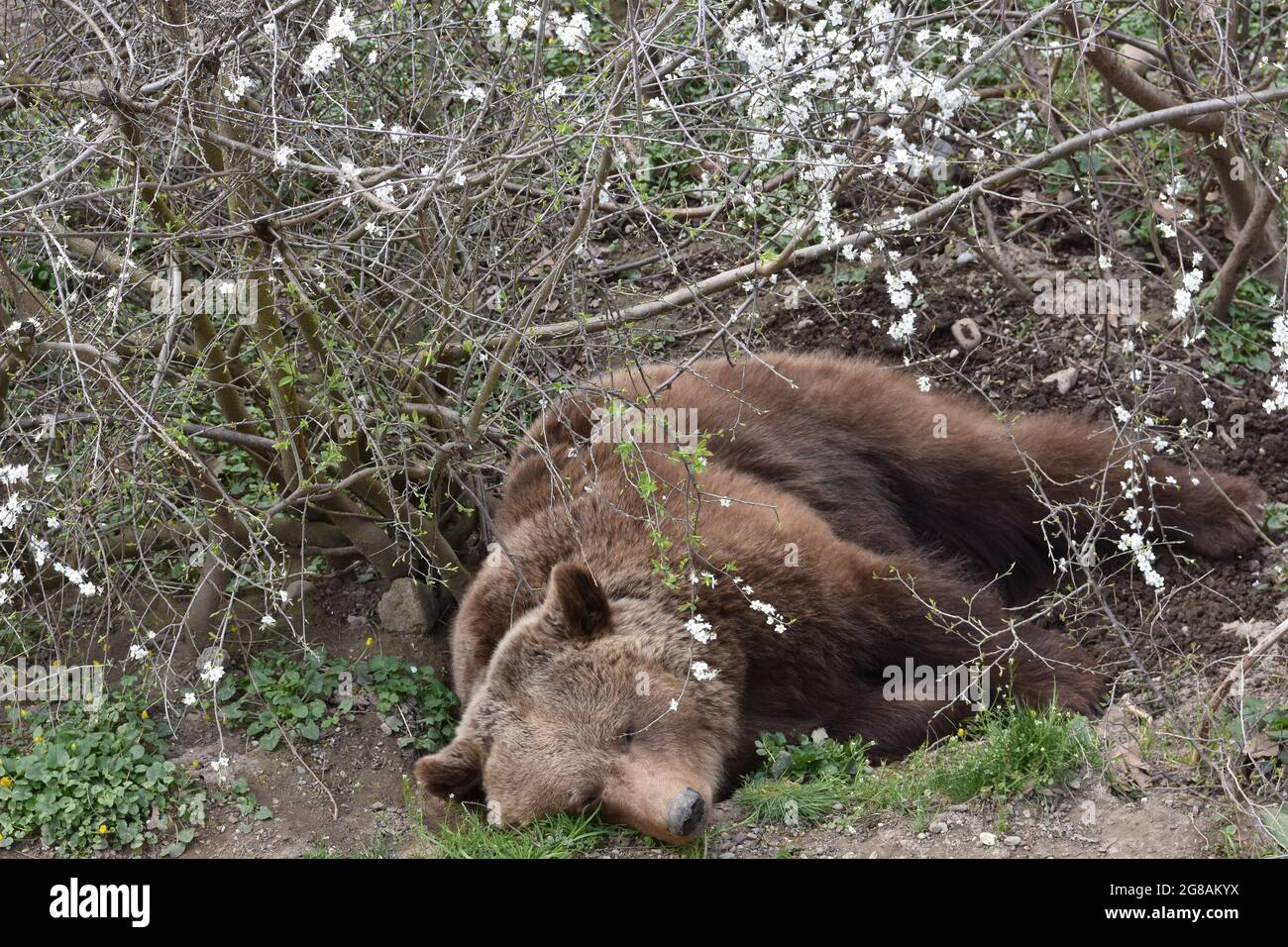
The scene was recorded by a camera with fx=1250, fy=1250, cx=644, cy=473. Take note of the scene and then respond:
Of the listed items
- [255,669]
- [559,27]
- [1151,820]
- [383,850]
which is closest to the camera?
[559,27]

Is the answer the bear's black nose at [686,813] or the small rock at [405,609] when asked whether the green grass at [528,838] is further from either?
the small rock at [405,609]

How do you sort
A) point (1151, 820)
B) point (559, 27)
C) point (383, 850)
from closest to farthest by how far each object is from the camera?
point (559, 27)
point (1151, 820)
point (383, 850)

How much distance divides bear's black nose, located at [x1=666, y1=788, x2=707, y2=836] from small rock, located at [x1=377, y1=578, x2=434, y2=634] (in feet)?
7.14

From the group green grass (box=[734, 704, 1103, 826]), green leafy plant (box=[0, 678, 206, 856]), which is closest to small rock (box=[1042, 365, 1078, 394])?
green grass (box=[734, 704, 1103, 826])

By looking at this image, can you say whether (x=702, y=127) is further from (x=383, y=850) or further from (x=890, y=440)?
(x=383, y=850)

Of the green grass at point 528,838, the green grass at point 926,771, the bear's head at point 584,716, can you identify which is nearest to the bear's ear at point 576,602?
the bear's head at point 584,716

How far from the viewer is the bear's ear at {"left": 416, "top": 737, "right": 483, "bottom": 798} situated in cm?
466

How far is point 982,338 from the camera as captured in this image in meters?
6.64

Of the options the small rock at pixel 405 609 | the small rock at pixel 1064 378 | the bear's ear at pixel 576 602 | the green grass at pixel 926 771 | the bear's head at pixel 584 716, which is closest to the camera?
the green grass at pixel 926 771

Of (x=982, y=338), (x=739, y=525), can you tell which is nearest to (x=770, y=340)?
(x=982, y=338)

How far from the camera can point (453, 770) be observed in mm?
4703

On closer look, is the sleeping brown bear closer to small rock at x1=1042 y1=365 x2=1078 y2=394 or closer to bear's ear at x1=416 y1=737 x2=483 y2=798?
bear's ear at x1=416 y1=737 x2=483 y2=798

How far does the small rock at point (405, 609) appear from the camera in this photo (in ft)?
19.3

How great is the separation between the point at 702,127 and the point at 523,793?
2.45 metres
